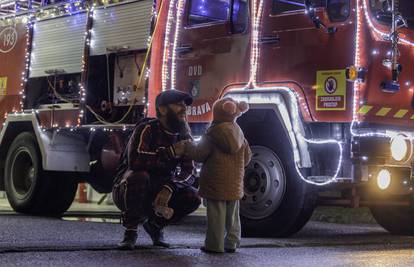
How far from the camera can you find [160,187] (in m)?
6.15

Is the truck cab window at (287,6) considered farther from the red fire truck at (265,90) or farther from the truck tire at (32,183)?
the truck tire at (32,183)

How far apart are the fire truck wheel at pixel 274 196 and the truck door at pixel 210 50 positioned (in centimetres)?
88

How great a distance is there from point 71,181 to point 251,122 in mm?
3830

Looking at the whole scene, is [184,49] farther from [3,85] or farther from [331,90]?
[3,85]

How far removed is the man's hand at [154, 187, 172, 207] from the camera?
5.98 m

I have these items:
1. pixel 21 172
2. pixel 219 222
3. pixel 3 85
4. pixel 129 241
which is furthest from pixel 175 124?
pixel 3 85

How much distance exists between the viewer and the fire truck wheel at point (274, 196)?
7230 millimetres

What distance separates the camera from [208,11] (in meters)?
8.34

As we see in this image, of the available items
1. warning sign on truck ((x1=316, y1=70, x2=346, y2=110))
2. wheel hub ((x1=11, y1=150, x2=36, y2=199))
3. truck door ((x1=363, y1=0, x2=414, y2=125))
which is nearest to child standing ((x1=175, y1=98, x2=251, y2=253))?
warning sign on truck ((x1=316, y1=70, x2=346, y2=110))

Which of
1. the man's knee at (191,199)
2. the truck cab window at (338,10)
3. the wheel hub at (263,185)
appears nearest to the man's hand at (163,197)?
the man's knee at (191,199)

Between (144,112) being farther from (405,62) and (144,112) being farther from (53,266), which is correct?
(53,266)

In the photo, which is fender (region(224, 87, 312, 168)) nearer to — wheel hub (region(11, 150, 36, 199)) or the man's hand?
the man's hand

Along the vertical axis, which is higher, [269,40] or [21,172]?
[269,40]

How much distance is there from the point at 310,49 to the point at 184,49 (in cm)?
172
